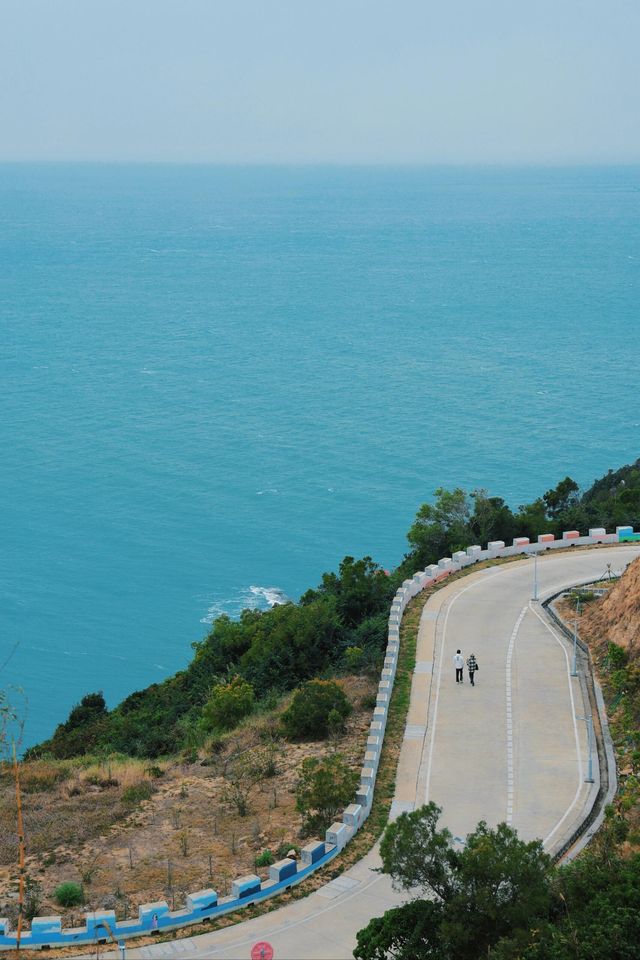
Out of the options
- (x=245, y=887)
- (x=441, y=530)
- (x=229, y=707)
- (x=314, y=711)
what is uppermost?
(x=441, y=530)

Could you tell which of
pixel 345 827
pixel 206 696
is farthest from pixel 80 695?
pixel 345 827

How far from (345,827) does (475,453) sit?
59.9 metres

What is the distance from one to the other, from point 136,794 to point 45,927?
23.1 feet

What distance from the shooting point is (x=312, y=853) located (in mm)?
22422

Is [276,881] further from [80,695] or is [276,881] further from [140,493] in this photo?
[140,493]

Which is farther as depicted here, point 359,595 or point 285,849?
point 359,595

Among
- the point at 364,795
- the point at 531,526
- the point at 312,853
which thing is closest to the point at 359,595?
the point at 531,526

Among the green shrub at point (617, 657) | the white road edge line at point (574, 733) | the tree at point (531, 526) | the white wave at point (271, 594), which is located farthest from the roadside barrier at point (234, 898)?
the white wave at point (271, 594)

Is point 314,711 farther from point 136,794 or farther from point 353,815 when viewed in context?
point 353,815

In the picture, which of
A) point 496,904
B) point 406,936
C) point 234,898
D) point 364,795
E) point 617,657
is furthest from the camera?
point 617,657

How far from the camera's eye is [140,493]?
75.2 metres

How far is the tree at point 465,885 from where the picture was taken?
1738cm

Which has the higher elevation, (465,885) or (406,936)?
(465,885)

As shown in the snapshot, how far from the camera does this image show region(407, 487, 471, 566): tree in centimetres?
4528
